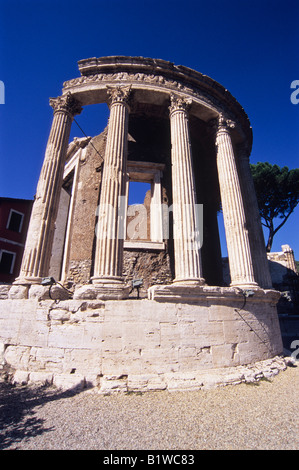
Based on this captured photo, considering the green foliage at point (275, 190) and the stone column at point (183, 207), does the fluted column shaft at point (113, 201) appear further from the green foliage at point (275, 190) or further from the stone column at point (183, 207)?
the green foliage at point (275, 190)

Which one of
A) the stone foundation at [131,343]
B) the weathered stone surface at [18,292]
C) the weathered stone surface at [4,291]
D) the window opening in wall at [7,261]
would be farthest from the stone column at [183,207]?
the window opening in wall at [7,261]

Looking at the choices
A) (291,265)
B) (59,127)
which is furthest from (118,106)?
(291,265)

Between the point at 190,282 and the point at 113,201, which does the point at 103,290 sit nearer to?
the point at 190,282

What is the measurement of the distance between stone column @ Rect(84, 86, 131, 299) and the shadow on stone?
205 centimetres

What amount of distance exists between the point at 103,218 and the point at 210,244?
681 centimetres

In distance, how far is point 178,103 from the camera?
8539mm

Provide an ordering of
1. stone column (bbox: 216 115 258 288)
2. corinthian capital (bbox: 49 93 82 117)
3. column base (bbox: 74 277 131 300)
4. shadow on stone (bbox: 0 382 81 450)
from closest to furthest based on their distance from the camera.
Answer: shadow on stone (bbox: 0 382 81 450) < column base (bbox: 74 277 131 300) < stone column (bbox: 216 115 258 288) < corinthian capital (bbox: 49 93 82 117)

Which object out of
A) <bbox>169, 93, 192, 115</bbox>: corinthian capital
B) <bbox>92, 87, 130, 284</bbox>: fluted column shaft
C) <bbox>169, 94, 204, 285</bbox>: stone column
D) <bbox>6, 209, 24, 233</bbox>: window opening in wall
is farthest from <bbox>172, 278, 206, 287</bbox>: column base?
<bbox>6, 209, 24, 233</bbox>: window opening in wall

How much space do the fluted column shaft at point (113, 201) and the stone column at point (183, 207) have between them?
5.39 ft

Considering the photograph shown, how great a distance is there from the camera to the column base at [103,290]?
18.0 feet

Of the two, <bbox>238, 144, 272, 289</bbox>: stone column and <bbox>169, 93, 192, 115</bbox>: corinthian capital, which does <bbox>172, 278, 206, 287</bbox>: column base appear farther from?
<bbox>169, 93, 192, 115</bbox>: corinthian capital

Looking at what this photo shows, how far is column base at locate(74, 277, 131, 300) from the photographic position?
5.48 m

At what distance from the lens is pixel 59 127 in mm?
8227
